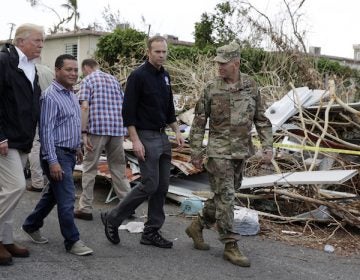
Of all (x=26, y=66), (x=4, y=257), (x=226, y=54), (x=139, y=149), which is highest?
(x=226, y=54)

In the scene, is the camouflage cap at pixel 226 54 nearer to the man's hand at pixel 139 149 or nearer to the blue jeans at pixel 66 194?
the man's hand at pixel 139 149

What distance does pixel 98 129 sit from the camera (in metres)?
6.04

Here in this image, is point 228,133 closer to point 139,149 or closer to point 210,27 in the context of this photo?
point 139,149

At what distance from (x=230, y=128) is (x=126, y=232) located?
1.74 meters

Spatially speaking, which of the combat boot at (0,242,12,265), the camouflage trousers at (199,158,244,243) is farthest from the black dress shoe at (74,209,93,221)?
the camouflage trousers at (199,158,244,243)

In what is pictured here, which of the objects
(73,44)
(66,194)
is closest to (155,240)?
(66,194)

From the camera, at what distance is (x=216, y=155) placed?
15.5 ft

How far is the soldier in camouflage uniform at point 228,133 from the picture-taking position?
15.4 feet

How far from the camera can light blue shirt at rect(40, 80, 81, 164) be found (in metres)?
4.43

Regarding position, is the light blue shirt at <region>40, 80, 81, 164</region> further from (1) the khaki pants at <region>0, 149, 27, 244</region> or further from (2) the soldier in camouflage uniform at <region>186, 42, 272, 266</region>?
(2) the soldier in camouflage uniform at <region>186, 42, 272, 266</region>

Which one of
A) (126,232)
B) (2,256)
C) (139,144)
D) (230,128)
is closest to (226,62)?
(230,128)

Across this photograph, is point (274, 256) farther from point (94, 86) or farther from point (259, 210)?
point (94, 86)

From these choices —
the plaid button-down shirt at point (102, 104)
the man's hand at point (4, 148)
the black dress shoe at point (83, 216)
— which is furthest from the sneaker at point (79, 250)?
the plaid button-down shirt at point (102, 104)

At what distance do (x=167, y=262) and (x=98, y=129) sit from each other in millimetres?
2048
